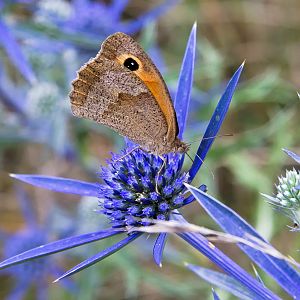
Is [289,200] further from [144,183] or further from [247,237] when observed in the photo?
[144,183]

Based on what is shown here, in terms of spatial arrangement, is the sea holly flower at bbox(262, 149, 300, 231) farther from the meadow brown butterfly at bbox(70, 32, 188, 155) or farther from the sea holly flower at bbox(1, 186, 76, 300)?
the sea holly flower at bbox(1, 186, 76, 300)

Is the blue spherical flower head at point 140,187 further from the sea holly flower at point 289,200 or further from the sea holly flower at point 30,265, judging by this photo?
the sea holly flower at point 30,265

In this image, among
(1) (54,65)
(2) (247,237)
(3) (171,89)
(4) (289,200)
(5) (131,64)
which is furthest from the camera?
(1) (54,65)

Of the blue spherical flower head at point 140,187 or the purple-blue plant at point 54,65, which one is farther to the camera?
the purple-blue plant at point 54,65

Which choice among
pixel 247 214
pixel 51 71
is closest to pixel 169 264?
pixel 247 214

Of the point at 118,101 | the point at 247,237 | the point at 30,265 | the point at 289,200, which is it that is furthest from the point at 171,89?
the point at 247,237

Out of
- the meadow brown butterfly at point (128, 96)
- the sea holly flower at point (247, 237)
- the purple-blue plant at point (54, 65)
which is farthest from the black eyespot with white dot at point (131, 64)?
the purple-blue plant at point (54, 65)

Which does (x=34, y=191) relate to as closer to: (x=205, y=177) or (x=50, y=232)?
(x=50, y=232)

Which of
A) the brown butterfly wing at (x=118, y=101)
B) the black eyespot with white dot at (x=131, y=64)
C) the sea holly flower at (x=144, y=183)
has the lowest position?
the sea holly flower at (x=144, y=183)
